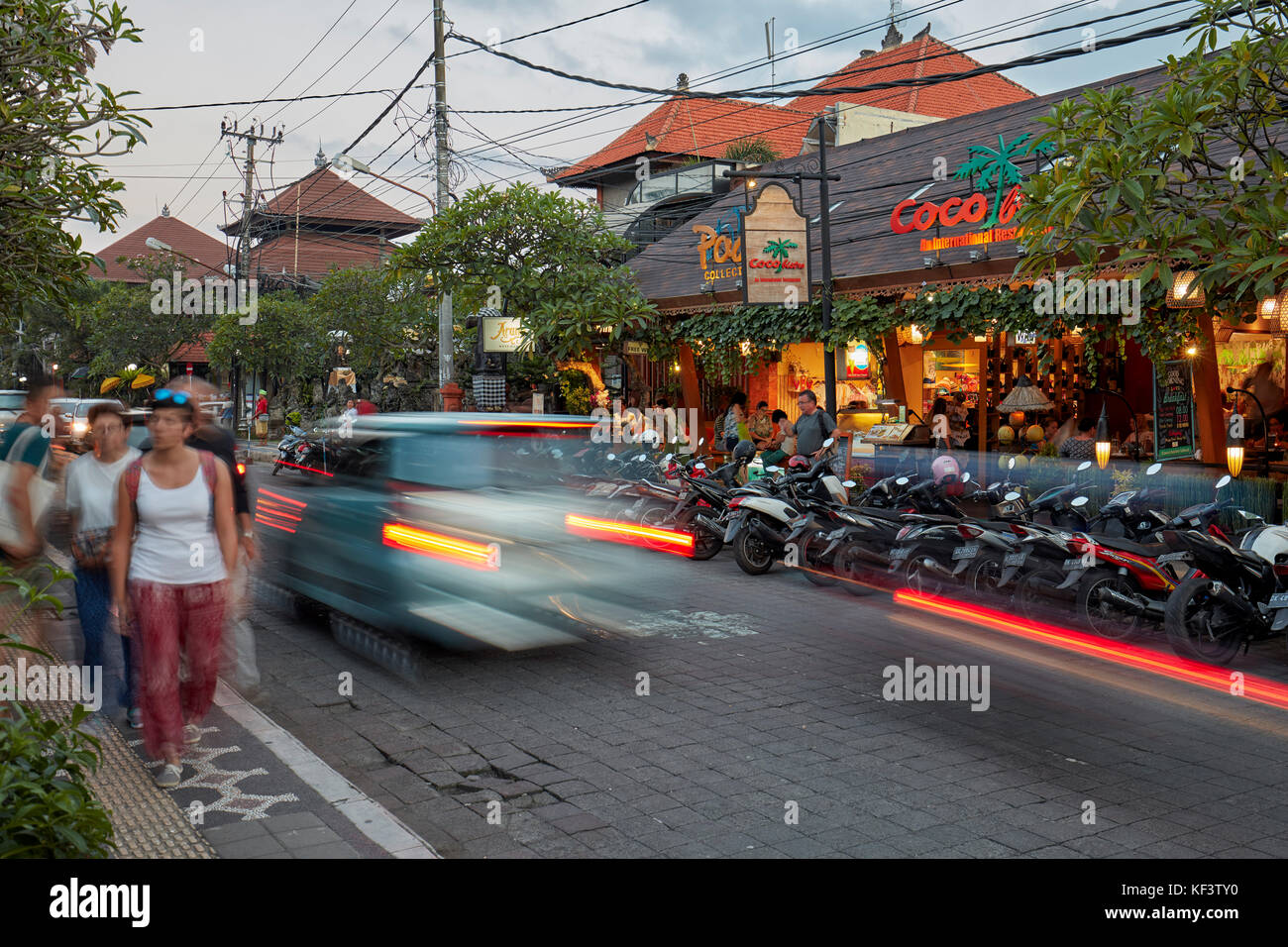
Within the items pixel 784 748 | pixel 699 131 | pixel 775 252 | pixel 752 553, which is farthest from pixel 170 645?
pixel 699 131

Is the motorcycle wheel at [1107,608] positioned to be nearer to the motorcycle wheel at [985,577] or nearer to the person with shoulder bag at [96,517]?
the motorcycle wheel at [985,577]

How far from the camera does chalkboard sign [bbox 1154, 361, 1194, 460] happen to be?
13461 millimetres

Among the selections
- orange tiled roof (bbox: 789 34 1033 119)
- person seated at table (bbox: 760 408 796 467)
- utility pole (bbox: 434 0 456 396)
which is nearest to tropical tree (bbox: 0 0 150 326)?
person seated at table (bbox: 760 408 796 467)

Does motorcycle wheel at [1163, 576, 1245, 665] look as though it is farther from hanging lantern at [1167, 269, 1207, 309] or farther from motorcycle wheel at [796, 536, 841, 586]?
hanging lantern at [1167, 269, 1207, 309]

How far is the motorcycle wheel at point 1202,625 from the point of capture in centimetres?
802

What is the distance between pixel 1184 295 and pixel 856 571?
5321mm

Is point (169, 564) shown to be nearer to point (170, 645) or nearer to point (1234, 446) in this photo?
point (170, 645)

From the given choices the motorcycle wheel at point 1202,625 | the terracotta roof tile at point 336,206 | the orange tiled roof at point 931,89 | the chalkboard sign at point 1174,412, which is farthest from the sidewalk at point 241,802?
the terracotta roof tile at point 336,206

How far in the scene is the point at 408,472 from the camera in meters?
7.54

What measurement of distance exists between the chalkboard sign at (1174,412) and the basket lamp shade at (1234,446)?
47 centimetres

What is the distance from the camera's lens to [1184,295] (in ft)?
41.3

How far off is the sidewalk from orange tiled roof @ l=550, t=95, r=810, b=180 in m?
34.9
